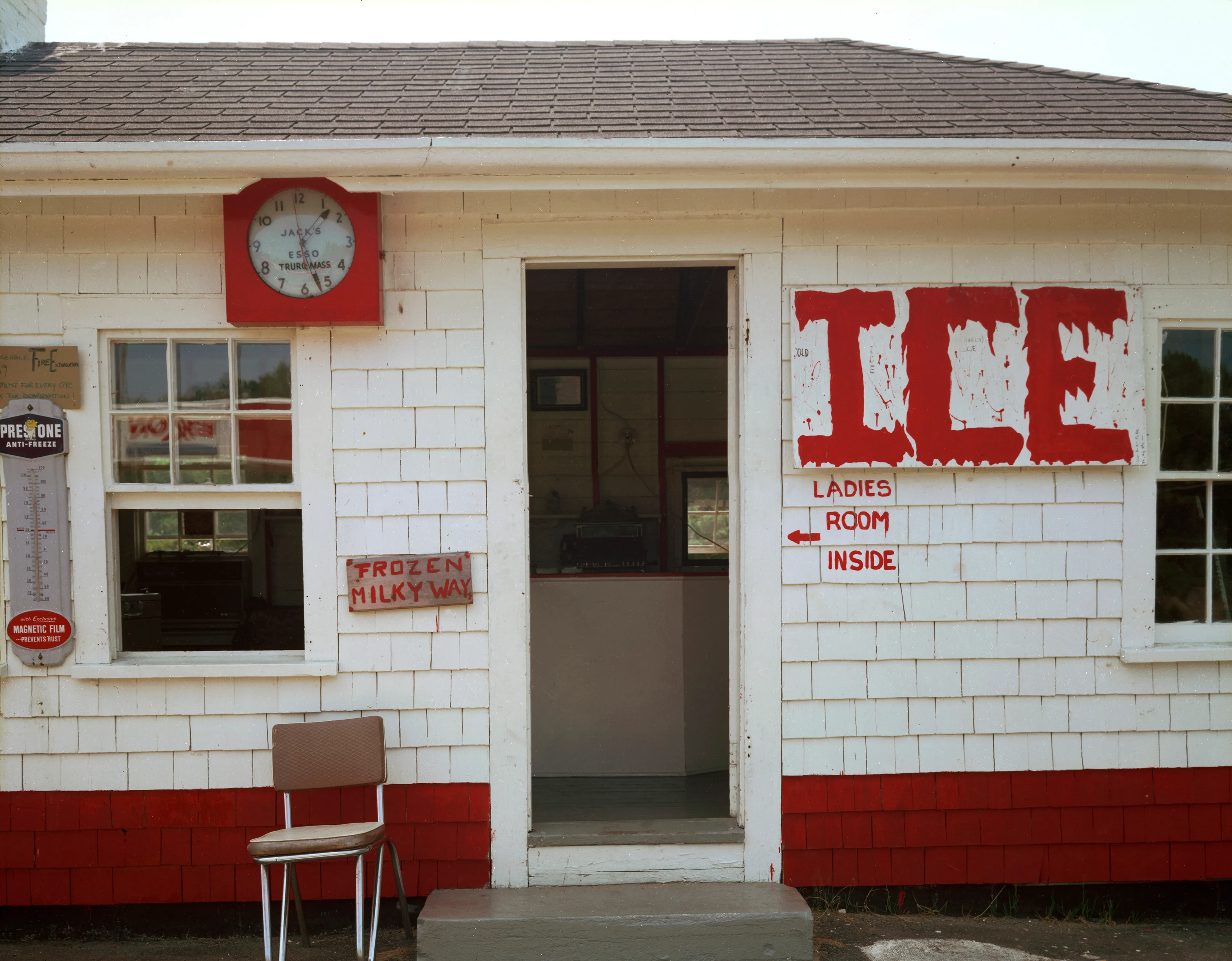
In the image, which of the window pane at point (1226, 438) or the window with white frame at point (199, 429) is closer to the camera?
the window with white frame at point (199, 429)

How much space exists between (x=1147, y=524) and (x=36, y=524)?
15.8 feet

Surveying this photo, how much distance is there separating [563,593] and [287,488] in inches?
78.1

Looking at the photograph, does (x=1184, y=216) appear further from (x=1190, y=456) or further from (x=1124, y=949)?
(x=1124, y=949)

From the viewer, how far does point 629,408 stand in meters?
7.38

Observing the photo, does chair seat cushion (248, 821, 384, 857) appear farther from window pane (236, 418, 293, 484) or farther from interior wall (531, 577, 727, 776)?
interior wall (531, 577, 727, 776)

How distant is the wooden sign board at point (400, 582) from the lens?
383cm

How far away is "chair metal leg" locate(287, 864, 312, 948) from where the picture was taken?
3.72 metres

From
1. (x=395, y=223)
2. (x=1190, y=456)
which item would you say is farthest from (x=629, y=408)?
(x=1190, y=456)

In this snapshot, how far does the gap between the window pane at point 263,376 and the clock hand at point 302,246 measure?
332mm

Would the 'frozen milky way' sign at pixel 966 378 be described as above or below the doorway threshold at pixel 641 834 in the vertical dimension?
above

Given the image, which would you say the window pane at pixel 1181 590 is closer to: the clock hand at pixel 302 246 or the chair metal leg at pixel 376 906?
the chair metal leg at pixel 376 906

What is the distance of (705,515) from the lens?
696 centimetres

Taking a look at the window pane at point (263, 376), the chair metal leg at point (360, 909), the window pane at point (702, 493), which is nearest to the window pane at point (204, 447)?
the window pane at point (263, 376)

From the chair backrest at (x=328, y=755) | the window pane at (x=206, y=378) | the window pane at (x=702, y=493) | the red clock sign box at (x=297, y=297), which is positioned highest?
the red clock sign box at (x=297, y=297)
